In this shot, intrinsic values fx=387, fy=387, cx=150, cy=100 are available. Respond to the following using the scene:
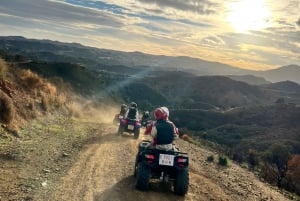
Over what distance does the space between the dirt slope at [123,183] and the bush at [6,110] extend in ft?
11.7

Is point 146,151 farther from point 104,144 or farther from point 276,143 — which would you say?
point 276,143

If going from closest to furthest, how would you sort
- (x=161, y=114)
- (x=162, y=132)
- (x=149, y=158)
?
(x=149, y=158), (x=162, y=132), (x=161, y=114)

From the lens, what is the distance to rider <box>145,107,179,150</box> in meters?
10.8

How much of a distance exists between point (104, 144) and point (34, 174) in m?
7.66

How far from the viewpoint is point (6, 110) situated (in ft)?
54.9

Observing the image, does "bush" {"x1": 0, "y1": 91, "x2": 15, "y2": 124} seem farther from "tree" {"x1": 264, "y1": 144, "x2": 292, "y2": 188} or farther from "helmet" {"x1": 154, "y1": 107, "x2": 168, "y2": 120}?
"tree" {"x1": 264, "y1": 144, "x2": 292, "y2": 188}

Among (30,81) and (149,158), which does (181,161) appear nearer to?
(149,158)

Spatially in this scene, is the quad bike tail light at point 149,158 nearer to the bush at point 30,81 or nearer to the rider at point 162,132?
the rider at point 162,132

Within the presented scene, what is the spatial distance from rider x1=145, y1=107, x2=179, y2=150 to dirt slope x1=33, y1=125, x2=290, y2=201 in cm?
132

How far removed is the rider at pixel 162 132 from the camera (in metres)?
10.8

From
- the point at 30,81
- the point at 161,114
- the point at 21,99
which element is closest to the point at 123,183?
the point at 161,114

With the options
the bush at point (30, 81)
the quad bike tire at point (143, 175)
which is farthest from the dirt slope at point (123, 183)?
the bush at point (30, 81)

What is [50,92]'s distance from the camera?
96.6ft

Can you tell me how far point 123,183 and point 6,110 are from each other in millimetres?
7812
